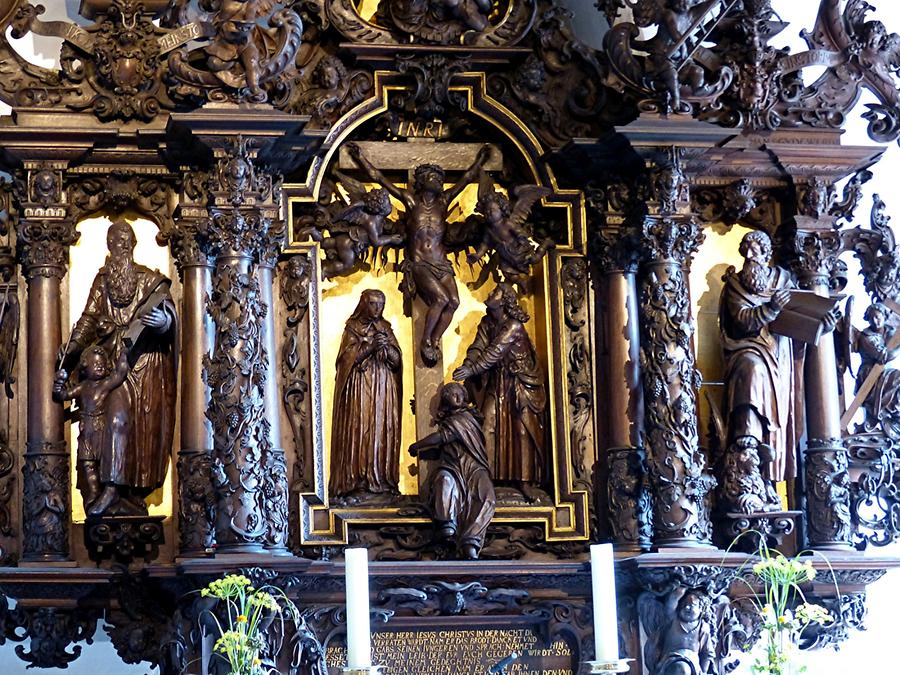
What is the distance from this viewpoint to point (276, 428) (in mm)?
10625

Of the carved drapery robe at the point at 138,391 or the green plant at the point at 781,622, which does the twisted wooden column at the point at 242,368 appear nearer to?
the carved drapery robe at the point at 138,391

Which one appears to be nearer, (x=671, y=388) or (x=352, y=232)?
(x=671, y=388)

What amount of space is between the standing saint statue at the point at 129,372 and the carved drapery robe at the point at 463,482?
159cm

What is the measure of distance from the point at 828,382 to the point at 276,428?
3.48 meters

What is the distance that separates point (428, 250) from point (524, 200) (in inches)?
26.1

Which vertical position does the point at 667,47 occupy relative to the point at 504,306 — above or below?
above

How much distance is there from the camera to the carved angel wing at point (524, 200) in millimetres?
11422

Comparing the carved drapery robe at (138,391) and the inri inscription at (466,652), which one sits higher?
the carved drapery robe at (138,391)

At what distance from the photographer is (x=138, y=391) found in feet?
35.5

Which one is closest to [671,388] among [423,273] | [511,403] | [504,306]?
[511,403]

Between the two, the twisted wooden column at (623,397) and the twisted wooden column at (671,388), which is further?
the twisted wooden column at (623,397)

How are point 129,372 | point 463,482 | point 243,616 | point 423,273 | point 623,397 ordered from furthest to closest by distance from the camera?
point 423,273 < point 623,397 < point 463,482 < point 129,372 < point 243,616

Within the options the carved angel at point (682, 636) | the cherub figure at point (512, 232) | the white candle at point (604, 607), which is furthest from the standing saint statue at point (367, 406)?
the white candle at point (604, 607)

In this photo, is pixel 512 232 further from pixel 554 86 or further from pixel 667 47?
pixel 667 47
